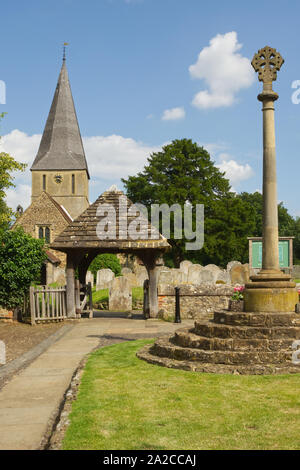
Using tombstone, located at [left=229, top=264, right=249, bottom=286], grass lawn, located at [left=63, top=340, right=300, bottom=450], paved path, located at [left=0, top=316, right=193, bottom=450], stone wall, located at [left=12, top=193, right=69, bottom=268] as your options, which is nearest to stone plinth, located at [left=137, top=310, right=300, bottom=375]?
grass lawn, located at [left=63, top=340, right=300, bottom=450]

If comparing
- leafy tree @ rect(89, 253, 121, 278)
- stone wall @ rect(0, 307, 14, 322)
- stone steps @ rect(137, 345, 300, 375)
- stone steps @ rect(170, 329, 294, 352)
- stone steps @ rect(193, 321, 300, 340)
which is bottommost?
stone wall @ rect(0, 307, 14, 322)

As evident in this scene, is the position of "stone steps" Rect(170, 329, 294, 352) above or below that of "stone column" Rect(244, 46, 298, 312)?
below

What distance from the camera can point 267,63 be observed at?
366 inches

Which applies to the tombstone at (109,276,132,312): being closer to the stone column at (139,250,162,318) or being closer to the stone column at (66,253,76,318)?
the stone column at (139,250,162,318)

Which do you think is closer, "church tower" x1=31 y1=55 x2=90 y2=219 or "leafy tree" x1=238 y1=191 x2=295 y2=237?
"church tower" x1=31 y1=55 x2=90 y2=219

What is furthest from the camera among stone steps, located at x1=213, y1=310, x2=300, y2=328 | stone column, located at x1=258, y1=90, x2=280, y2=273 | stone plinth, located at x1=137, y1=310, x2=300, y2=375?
stone column, located at x1=258, y1=90, x2=280, y2=273

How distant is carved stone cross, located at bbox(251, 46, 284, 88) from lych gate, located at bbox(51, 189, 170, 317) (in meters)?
7.24

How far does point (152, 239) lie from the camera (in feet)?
51.1

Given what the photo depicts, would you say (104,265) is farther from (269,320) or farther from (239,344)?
(239,344)

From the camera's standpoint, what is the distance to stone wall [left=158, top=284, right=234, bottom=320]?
1609cm

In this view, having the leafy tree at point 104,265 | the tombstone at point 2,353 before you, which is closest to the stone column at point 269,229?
the tombstone at point 2,353

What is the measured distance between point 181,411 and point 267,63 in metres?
7.25

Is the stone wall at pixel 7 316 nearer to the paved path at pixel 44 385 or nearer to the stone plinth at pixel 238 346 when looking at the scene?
the paved path at pixel 44 385

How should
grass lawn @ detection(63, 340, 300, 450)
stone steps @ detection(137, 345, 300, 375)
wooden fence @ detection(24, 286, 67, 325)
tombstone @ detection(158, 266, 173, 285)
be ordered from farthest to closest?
tombstone @ detection(158, 266, 173, 285) < wooden fence @ detection(24, 286, 67, 325) < stone steps @ detection(137, 345, 300, 375) < grass lawn @ detection(63, 340, 300, 450)
